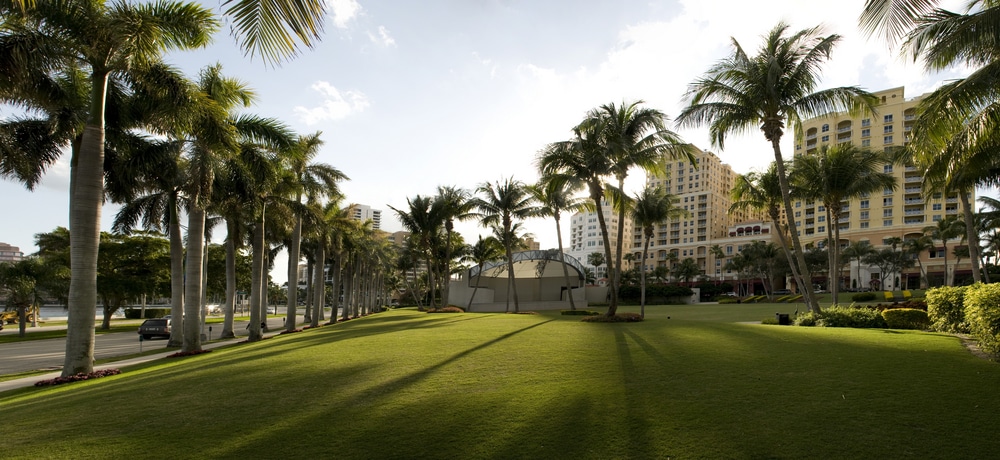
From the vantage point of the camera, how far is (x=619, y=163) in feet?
69.0

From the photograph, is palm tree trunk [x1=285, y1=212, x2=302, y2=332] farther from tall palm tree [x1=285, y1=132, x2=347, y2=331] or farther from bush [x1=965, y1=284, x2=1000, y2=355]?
bush [x1=965, y1=284, x2=1000, y2=355]

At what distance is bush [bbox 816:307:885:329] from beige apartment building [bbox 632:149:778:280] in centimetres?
11511

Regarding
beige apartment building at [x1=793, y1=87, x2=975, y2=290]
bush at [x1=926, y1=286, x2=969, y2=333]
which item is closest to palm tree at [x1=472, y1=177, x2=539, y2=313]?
bush at [x1=926, y1=286, x2=969, y2=333]

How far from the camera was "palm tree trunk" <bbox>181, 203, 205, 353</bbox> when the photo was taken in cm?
1852

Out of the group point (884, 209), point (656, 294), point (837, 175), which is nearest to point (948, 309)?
point (837, 175)

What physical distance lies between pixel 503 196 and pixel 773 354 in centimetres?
2732

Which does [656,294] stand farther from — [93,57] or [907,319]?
[93,57]

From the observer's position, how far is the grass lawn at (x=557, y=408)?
17.0 feet

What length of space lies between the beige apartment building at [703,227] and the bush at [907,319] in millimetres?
115568

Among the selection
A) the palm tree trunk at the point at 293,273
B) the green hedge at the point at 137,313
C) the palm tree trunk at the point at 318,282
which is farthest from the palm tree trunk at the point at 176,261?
the green hedge at the point at 137,313

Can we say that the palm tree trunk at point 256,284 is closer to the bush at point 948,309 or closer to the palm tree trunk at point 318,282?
the palm tree trunk at point 318,282

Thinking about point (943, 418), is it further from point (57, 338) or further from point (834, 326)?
point (57, 338)

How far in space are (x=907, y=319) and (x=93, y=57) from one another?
25.1 meters

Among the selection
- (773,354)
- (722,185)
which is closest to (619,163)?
(773,354)
